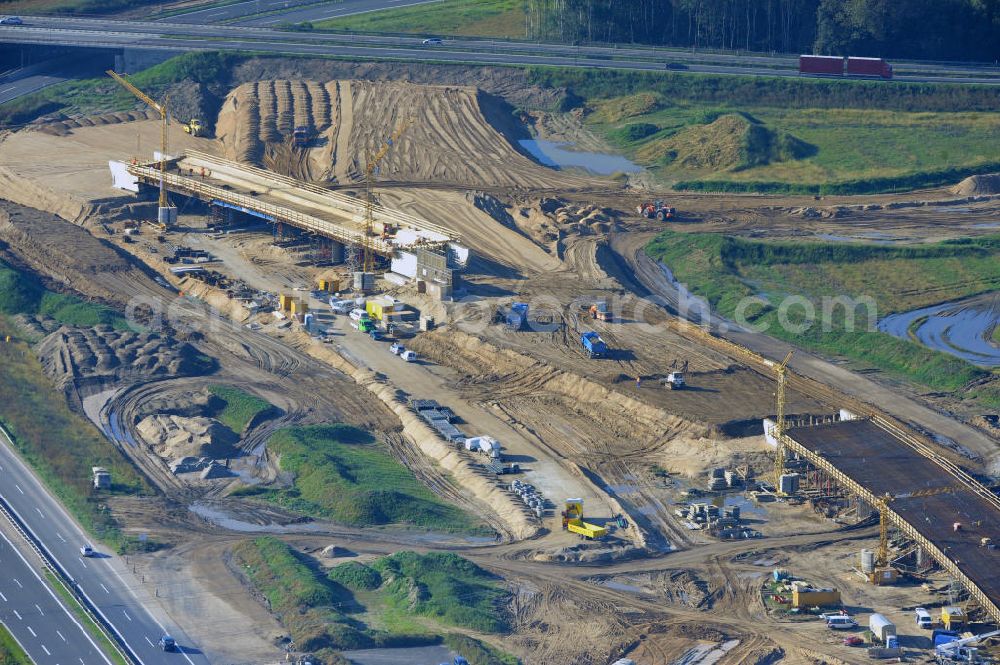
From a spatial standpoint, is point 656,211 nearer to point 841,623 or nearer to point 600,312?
point 600,312

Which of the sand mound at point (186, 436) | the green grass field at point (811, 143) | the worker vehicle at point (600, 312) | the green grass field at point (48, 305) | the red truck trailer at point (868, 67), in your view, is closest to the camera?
the sand mound at point (186, 436)

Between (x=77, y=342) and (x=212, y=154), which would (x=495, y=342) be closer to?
(x=77, y=342)

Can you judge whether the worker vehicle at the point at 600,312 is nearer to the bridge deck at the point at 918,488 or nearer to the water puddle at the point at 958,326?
the water puddle at the point at 958,326

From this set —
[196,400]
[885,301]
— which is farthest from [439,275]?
[885,301]

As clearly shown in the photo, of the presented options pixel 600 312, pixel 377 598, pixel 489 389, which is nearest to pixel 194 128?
pixel 600 312

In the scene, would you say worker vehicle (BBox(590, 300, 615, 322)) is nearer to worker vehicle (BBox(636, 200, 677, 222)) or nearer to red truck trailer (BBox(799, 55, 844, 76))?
worker vehicle (BBox(636, 200, 677, 222))

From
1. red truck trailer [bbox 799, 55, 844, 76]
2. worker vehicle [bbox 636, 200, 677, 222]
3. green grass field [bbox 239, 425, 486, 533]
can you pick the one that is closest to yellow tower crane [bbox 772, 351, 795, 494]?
green grass field [bbox 239, 425, 486, 533]

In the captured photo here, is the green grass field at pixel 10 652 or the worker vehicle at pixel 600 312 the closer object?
the green grass field at pixel 10 652

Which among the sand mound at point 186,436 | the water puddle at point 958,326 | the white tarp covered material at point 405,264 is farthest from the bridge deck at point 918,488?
the white tarp covered material at point 405,264
